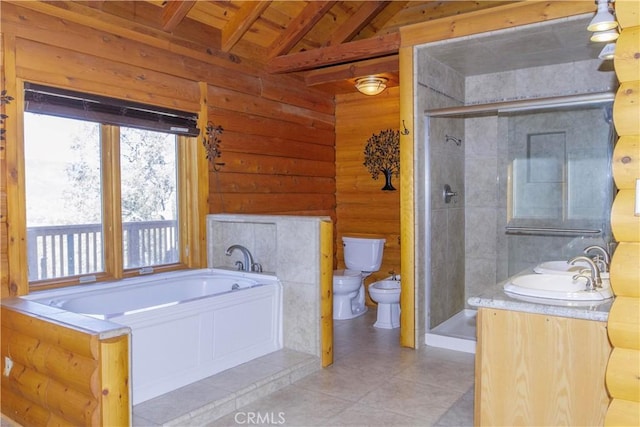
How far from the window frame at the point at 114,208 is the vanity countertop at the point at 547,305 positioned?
246 centimetres

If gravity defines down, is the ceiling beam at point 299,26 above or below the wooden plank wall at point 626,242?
above

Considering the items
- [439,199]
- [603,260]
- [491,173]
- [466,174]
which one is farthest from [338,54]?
[603,260]

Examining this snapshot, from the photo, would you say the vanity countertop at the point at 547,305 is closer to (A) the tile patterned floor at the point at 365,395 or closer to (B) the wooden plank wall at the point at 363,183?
(A) the tile patterned floor at the point at 365,395

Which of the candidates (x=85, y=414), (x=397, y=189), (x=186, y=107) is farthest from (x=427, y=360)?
(x=186, y=107)

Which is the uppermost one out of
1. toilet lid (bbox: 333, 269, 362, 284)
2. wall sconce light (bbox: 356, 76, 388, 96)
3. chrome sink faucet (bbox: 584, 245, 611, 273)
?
wall sconce light (bbox: 356, 76, 388, 96)

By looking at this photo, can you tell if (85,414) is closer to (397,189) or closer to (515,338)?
(515,338)

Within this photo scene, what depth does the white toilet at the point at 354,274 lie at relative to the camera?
4664 mm

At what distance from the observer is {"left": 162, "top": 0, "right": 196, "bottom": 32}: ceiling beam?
352cm

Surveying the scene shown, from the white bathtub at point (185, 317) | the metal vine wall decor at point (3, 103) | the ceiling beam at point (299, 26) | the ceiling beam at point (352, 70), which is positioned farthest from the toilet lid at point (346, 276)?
the metal vine wall decor at point (3, 103)

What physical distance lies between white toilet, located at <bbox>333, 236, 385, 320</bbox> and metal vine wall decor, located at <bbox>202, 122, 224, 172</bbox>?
1529mm

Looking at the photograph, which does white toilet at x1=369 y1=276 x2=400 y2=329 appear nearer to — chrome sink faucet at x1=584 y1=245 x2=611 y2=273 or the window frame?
the window frame

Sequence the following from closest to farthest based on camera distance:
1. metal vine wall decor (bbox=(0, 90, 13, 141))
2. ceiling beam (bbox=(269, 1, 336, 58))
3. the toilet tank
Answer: metal vine wall decor (bbox=(0, 90, 13, 141))
ceiling beam (bbox=(269, 1, 336, 58))
the toilet tank

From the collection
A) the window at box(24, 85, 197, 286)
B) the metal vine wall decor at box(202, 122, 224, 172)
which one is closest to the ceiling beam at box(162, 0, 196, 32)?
the window at box(24, 85, 197, 286)

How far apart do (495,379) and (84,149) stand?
Result: 283cm
